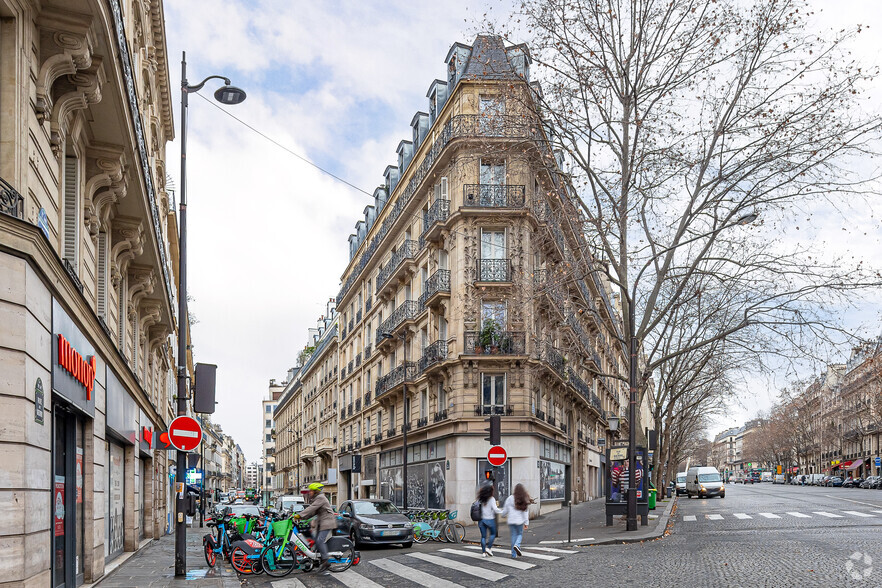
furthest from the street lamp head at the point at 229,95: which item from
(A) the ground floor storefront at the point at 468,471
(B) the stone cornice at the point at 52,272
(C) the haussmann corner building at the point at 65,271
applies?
(A) the ground floor storefront at the point at 468,471

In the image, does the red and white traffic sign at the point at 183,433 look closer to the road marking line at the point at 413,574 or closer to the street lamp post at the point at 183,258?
the street lamp post at the point at 183,258

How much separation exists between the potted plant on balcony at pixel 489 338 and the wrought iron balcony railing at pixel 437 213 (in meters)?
4.69

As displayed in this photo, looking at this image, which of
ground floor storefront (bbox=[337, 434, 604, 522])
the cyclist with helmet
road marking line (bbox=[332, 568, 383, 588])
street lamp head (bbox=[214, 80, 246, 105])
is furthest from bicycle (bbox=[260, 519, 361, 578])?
ground floor storefront (bbox=[337, 434, 604, 522])

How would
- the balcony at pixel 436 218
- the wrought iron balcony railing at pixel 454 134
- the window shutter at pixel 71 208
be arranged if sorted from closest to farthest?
the window shutter at pixel 71 208 → the wrought iron balcony railing at pixel 454 134 → the balcony at pixel 436 218

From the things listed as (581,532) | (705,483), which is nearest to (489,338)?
(581,532)

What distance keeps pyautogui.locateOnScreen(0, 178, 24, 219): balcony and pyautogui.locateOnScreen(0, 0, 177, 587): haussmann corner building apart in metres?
0.02

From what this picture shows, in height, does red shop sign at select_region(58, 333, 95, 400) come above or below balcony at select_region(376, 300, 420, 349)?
below

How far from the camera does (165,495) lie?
31469 millimetres

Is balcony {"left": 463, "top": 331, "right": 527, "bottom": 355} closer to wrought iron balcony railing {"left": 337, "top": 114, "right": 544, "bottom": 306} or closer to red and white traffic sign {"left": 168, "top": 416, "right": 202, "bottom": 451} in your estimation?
wrought iron balcony railing {"left": 337, "top": 114, "right": 544, "bottom": 306}

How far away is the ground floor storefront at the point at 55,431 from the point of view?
24.8ft

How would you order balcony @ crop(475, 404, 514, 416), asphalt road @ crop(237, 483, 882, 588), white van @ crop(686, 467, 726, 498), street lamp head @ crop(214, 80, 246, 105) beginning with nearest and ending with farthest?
1. asphalt road @ crop(237, 483, 882, 588)
2. street lamp head @ crop(214, 80, 246, 105)
3. balcony @ crop(475, 404, 514, 416)
4. white van @ crop(686, 467, 726, 498)

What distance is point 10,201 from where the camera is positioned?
7.84 meters

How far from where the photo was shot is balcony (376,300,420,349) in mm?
37406

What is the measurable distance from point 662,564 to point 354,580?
5104 millimetres
